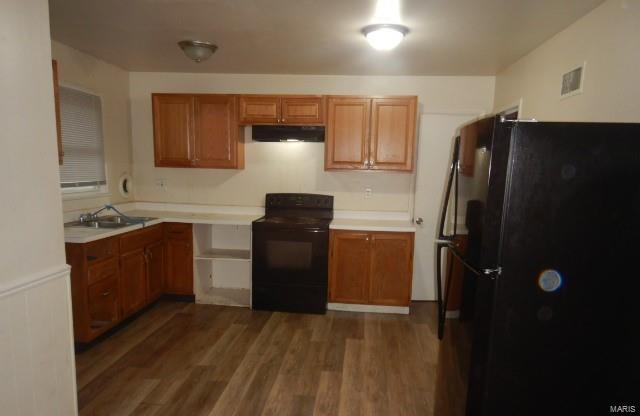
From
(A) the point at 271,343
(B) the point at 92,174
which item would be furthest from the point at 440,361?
(B) the point at 92,174

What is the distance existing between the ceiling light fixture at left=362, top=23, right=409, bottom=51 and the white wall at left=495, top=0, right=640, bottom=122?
3.49ft

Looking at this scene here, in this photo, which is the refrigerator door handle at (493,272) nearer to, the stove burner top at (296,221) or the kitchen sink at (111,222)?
the stove burner top at (296,221)

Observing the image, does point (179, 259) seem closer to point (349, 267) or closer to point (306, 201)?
point (306, 201)

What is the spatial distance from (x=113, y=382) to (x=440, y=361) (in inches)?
84.0

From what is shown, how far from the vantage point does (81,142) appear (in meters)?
3.36

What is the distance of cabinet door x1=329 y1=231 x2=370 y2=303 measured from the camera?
3.48 m

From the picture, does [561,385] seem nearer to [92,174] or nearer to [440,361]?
[440,361]

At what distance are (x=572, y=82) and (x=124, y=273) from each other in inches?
146

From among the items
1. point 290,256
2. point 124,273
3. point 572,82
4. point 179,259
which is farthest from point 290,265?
point 572,82

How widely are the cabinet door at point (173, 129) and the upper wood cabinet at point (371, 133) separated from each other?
4.80 feet

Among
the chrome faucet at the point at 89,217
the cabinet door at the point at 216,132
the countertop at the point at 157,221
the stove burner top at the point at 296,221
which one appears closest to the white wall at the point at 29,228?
the countertop at the point at 157,221

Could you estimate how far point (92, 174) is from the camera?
352 centimetres

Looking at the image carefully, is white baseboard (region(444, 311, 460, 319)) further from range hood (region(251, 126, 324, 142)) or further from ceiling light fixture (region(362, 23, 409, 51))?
range hood (region(251, 126, 324, 142))

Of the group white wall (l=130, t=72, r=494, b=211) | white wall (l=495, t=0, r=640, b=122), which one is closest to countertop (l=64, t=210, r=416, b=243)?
white wall (l=130, t=72, r=494, b=211)
